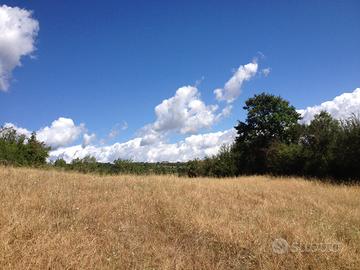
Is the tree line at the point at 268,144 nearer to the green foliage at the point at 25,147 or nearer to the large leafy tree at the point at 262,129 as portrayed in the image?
the large leafy tree at the point at 262,129

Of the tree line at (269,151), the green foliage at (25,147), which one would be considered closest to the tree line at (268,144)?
the tree line at (269,151)

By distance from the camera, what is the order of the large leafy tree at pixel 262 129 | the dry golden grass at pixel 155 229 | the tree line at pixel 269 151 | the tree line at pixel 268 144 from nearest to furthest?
the dry golden grass at pixel 155 229 < the tree line at pixel 269 151 < the tree line at pixel 268 144 < the large leafy tree at pixel 262 129

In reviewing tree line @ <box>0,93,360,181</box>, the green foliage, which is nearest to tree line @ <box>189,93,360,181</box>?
tree line @ <box>0,93,360,181</box>

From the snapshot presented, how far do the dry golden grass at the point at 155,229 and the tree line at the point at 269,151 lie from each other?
7.50 m

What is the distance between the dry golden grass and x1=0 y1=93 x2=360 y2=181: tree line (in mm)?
7499

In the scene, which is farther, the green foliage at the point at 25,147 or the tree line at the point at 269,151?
the green foliage at the point at 25,147

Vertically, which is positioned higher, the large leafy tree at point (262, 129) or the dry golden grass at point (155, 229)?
the large leafy tree at point (262, 129)

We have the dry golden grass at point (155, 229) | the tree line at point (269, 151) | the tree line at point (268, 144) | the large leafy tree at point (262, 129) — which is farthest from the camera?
the large leafy tree at point (262, 129)

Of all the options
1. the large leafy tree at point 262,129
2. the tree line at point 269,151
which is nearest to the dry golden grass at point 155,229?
the tree line at point 269,151

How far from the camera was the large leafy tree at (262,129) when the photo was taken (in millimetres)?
44031

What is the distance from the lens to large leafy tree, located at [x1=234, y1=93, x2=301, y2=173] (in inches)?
1734

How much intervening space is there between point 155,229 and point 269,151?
35.9 metres

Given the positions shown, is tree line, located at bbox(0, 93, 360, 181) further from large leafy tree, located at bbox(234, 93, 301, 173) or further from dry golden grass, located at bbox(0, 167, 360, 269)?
dry golden grass, located at bbox(0, 167, 360, 269)

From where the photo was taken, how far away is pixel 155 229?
6.92 meters
